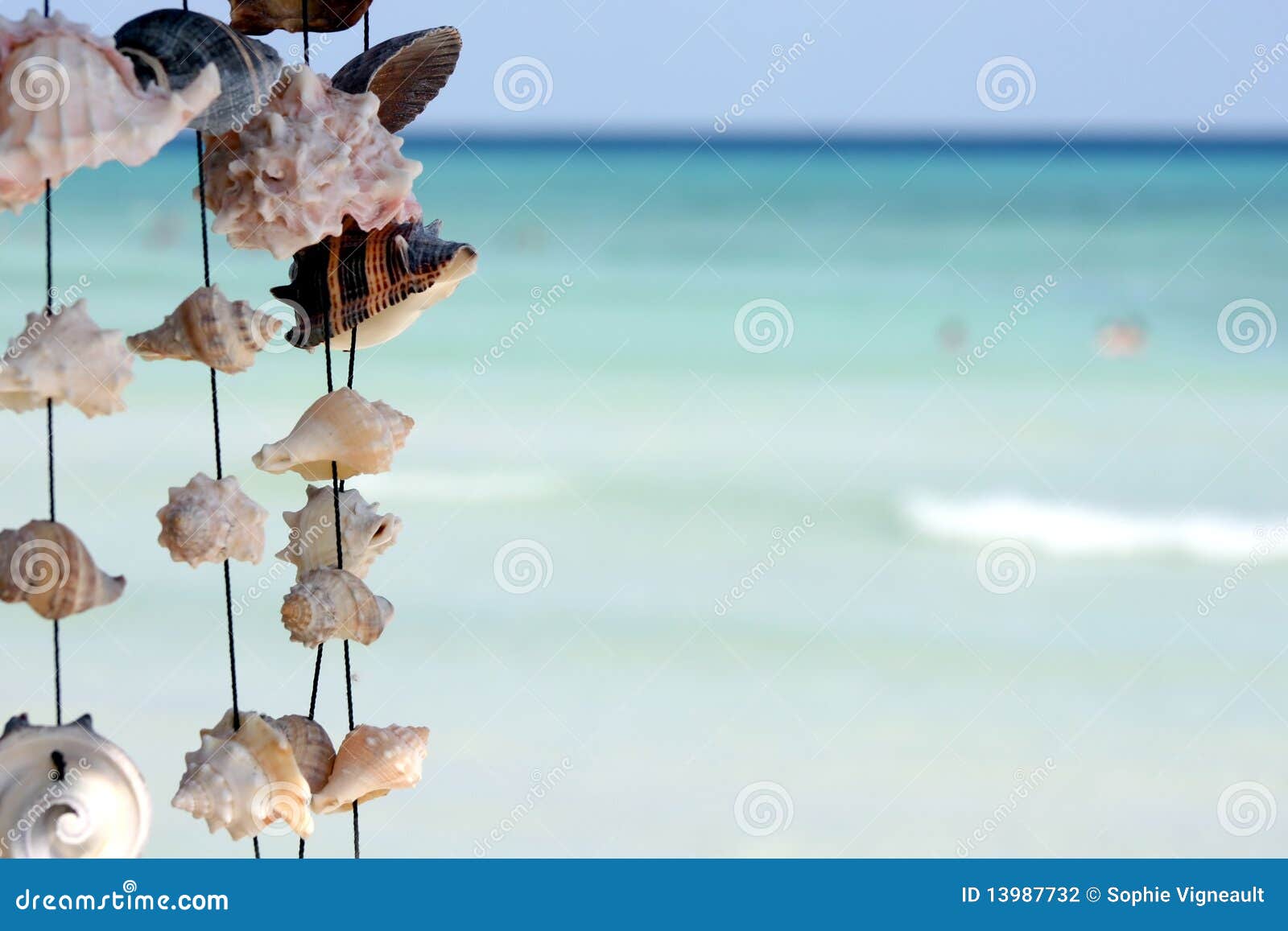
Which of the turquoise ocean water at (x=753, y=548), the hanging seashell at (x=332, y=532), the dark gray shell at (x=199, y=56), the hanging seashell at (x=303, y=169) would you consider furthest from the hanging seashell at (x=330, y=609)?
the turquoise ocean water at (x=753, y=548)

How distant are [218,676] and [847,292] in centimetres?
611

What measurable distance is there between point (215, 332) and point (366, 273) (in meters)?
0.20

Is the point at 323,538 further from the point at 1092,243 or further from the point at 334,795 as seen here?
the point at 1092,243

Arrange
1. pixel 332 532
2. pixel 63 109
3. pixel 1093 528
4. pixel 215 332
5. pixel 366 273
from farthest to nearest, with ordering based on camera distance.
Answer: pixel 1093 528 < pixel 332 532 < pixel 366 273 < pixel 215 332 < pixel 63 109

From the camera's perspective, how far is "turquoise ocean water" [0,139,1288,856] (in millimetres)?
4121

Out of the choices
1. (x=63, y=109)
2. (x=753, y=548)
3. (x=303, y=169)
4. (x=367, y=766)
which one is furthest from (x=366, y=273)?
(x=753, y=548)

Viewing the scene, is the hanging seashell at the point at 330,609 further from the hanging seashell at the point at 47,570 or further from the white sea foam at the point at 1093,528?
the white sea foam at the point at 1093,528

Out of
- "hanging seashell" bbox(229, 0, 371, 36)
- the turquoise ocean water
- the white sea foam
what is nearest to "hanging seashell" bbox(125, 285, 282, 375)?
"hanging seashell" bbox(229, 0, 371, 36)

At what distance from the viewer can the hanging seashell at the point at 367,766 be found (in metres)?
1.67

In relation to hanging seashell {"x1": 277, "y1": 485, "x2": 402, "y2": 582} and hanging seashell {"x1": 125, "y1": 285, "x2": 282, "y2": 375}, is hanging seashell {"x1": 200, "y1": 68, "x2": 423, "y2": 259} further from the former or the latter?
hanging seashell {"x1": 277, "y1": 485, "x2": 402, "y2": 582}

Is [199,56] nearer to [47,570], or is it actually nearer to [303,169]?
[303,169]

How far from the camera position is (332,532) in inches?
69.1

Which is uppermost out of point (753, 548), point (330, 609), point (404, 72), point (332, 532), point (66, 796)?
point (753, 548)

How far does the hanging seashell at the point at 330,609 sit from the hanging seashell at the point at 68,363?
0.33m
